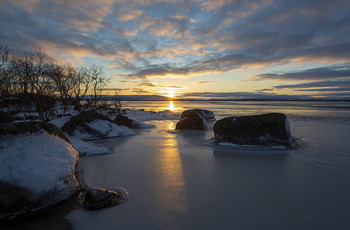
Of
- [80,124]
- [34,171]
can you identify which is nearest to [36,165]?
[34,171]

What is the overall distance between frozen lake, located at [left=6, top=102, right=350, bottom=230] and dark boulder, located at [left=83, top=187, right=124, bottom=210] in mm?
88

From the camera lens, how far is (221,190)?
7.41ft

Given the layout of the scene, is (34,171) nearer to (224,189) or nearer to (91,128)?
(224,189)

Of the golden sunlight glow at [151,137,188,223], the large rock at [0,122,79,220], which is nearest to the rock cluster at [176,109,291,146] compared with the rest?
the golden sunlight glow at [151,137,188,223]

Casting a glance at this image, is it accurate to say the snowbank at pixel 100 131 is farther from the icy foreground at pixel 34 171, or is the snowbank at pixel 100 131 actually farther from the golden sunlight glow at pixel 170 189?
the icy foreground at pixel 34 171

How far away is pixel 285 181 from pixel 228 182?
2.60 feet

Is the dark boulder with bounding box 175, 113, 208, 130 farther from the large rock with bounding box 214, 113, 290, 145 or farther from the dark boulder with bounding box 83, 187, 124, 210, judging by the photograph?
the dark boulder with bounding box 83, 187, 124, 210

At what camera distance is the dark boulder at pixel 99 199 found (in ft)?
6.33

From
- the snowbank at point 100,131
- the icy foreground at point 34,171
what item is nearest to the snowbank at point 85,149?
the icy foreground at point 34,171

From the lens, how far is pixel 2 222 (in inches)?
64.7

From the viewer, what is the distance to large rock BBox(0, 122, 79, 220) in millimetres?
1775

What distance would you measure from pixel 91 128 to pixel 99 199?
4427 mm

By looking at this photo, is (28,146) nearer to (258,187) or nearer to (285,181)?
(258,187)

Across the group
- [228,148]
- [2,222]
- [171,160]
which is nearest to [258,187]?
[171,160]
